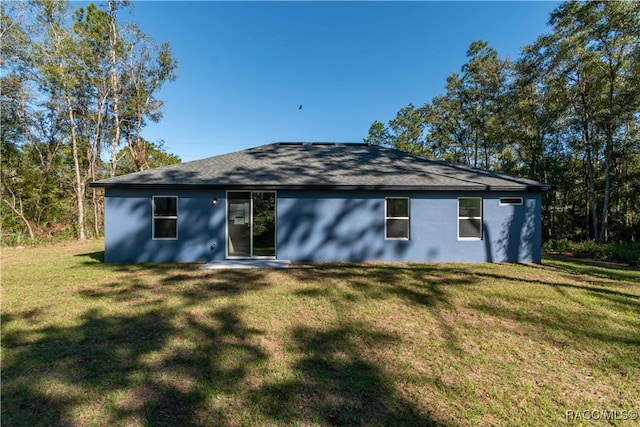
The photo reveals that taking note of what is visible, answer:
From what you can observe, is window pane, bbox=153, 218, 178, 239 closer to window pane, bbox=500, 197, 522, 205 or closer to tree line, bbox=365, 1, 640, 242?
window pane, bbox=500, 197, 522, 205

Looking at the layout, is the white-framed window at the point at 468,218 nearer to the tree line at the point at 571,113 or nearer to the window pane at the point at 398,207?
the window pane at the point at 398,207

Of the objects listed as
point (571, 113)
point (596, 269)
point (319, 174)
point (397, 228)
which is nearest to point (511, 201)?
point (596, 269)

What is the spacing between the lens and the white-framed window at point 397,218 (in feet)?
28.0

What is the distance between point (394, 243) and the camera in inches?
333

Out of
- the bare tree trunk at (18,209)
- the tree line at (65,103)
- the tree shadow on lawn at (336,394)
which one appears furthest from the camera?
the bare tree trunk at (18,209)

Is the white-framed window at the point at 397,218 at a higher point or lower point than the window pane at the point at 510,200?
lower

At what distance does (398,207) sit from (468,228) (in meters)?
2.37

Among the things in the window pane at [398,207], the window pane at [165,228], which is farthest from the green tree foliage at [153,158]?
the window pane at [398,207]

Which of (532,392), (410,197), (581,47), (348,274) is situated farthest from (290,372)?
(581,47)

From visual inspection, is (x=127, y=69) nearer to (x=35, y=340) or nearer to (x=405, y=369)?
(x=35, y=340)

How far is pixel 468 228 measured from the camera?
856cm

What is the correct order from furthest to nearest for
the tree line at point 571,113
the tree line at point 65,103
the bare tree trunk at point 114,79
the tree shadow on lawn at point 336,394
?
the bare tree trunk at point 114,79 < the tree line at point 65,103 < the tree line at point 571,113 < the tree shadow on lawn at point 336,394

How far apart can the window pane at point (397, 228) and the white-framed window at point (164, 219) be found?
6.74 meters

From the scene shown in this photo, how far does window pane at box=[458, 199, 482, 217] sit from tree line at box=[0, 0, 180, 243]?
59.4ft
